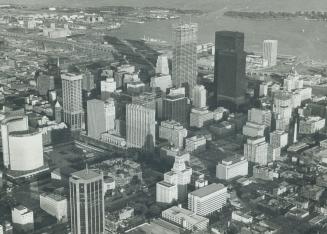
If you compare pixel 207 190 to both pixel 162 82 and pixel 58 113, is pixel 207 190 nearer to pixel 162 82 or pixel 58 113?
pixel 58 113

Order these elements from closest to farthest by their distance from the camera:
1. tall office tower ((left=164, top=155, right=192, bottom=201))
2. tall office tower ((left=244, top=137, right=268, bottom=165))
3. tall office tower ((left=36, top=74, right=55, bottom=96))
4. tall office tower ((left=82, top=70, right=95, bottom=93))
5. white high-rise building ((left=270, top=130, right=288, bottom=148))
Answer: tall office tower ((left=164, top=155, right=192, bottom=201)) < tall office tower ((left=244, top=137, right=268, bottom=165)) < white high-rise building ((left=270, top=130, right=288, bottom=148)) < tall office tower ((left=36, top=74, right=55, bottom=96)) < tall office tower ((left=82, top=70, right=95, bottom=93))

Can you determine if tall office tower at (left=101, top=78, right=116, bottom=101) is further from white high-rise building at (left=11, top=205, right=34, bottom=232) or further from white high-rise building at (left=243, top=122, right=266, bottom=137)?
white high-rise building at (left=11, top=205, right=34, bottom=232)

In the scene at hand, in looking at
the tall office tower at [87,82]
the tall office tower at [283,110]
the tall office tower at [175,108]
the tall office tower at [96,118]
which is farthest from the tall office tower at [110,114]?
the tall office tower at [283,110]

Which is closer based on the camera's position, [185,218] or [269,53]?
[185,218]

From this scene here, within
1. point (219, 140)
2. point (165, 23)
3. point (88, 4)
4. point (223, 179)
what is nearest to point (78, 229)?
point (223, 179)

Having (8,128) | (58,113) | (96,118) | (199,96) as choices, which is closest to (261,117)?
(199,96)

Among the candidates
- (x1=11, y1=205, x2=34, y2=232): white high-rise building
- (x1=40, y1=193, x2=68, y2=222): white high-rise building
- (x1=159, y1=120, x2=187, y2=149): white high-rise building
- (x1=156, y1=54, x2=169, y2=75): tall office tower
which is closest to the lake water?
(x1=156, y1=54, x2=169, y2=75): tall office tower
